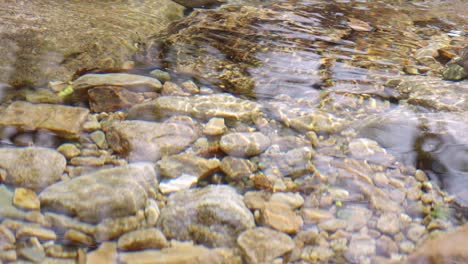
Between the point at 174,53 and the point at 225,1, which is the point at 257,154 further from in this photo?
the point at 225,1

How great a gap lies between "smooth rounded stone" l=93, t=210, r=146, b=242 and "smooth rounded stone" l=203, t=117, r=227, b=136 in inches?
42.5

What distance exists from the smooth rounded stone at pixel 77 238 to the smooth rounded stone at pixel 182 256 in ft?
0.69

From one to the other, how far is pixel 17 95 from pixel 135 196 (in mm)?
1773

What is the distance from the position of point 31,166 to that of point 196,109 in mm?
1373

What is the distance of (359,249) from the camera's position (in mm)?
2363

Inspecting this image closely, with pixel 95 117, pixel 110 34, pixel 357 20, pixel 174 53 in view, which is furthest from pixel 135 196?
pixel 357 20

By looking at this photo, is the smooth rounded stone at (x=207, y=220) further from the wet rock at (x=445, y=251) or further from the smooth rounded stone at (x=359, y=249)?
the wet rock at (x=445, y=251)

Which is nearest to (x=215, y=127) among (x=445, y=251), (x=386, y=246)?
(x=386, y=246)

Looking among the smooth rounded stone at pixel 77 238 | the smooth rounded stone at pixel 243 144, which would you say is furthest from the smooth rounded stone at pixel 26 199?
the smooth rounded stone at pixel 243 144

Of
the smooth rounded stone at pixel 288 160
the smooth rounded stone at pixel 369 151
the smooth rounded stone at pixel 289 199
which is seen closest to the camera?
the smooth rounded stone at pixel 289 199

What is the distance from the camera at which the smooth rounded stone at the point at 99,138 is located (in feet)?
10.4

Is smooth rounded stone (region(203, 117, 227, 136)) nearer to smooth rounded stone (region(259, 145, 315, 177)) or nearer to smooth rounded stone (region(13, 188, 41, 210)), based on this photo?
smooth rounded stone (region(259, 145, 315, 177))

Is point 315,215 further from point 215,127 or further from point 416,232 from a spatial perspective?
point 215,127

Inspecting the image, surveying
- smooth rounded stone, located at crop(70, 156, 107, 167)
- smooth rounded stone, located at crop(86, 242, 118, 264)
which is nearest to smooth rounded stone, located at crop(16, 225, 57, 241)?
smooth rounded stone, located at crop(86, 242, 118, 264)
